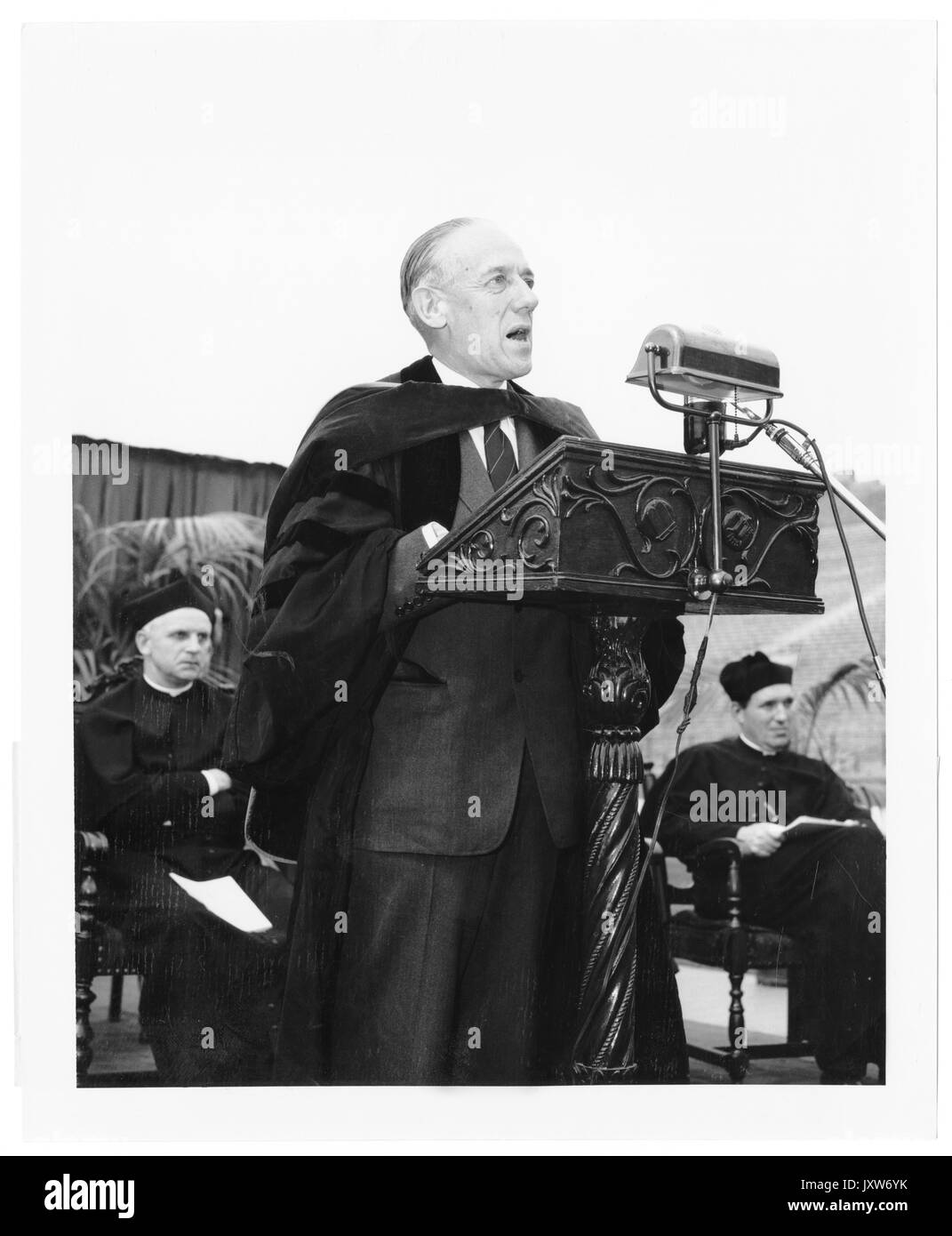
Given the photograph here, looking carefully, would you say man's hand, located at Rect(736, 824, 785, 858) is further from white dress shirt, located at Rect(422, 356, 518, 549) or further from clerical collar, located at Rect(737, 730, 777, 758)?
white dress shirt, located at Rect(422, 356, 518, 549)

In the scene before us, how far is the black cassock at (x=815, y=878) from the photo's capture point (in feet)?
13.4

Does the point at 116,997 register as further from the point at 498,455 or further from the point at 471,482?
the point at 498,455

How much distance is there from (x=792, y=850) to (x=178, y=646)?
73.6 inches

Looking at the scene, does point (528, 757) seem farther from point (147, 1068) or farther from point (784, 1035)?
point (147, 1068)

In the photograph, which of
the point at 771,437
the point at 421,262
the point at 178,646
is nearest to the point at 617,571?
the point at 771,437

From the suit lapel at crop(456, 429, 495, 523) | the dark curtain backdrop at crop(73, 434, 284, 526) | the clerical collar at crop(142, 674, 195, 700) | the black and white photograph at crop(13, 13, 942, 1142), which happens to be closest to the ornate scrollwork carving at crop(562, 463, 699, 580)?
the black and white photograph at crop(13, 13, 942, 1142)

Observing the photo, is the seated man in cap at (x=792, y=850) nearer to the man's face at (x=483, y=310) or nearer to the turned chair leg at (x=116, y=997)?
the man's face at (x=483, y=310)

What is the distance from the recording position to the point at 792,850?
410cm

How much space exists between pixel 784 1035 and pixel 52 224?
3.15m

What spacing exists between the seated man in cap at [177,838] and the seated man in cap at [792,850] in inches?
49.6

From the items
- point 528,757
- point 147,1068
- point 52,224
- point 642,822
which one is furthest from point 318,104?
point 147,1068

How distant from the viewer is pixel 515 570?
3.33 meters

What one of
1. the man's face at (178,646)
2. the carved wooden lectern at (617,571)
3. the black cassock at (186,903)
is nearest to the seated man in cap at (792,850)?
the carved wooden lectern at (617,571)

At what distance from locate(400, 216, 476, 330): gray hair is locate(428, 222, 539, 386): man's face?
19mm
